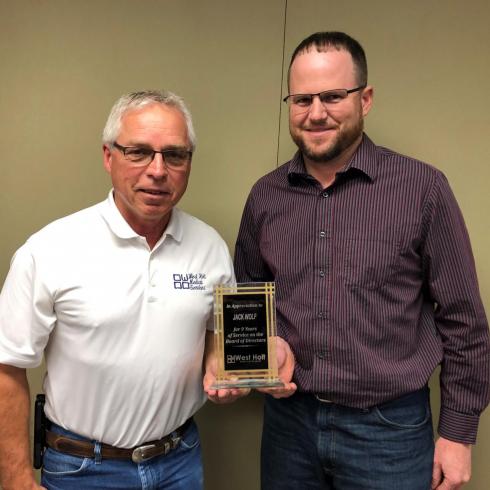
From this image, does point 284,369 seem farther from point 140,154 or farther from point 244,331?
point 140,154

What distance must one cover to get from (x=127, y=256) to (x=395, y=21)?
131 cm

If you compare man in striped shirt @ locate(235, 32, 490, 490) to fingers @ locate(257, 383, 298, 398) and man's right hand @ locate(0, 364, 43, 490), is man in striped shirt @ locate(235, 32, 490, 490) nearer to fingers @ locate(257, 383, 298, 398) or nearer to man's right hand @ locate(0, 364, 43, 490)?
fingers @ locate(257, 383, 298, 398)

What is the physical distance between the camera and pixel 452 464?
1316mm

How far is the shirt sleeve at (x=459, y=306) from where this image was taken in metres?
1.31

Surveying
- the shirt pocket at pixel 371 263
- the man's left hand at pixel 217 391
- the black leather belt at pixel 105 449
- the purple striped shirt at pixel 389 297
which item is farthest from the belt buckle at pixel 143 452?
the shirt pocket at pixel 371 263

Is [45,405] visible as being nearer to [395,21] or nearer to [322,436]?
[322,436]

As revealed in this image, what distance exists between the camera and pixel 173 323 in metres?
1.29

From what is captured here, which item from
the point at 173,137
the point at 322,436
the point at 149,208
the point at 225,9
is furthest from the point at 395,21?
the point at 322,436

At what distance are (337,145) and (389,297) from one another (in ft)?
1.57

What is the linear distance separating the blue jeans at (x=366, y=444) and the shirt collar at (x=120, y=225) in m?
0.64

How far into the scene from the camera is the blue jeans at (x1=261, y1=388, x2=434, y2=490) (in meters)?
1.31

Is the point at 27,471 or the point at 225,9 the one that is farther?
the point at 225,9

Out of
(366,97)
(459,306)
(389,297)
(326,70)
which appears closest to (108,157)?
(326,70)

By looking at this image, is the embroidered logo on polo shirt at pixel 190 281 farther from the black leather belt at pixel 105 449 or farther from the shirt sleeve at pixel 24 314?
the black leather belt at pixel 105 449
